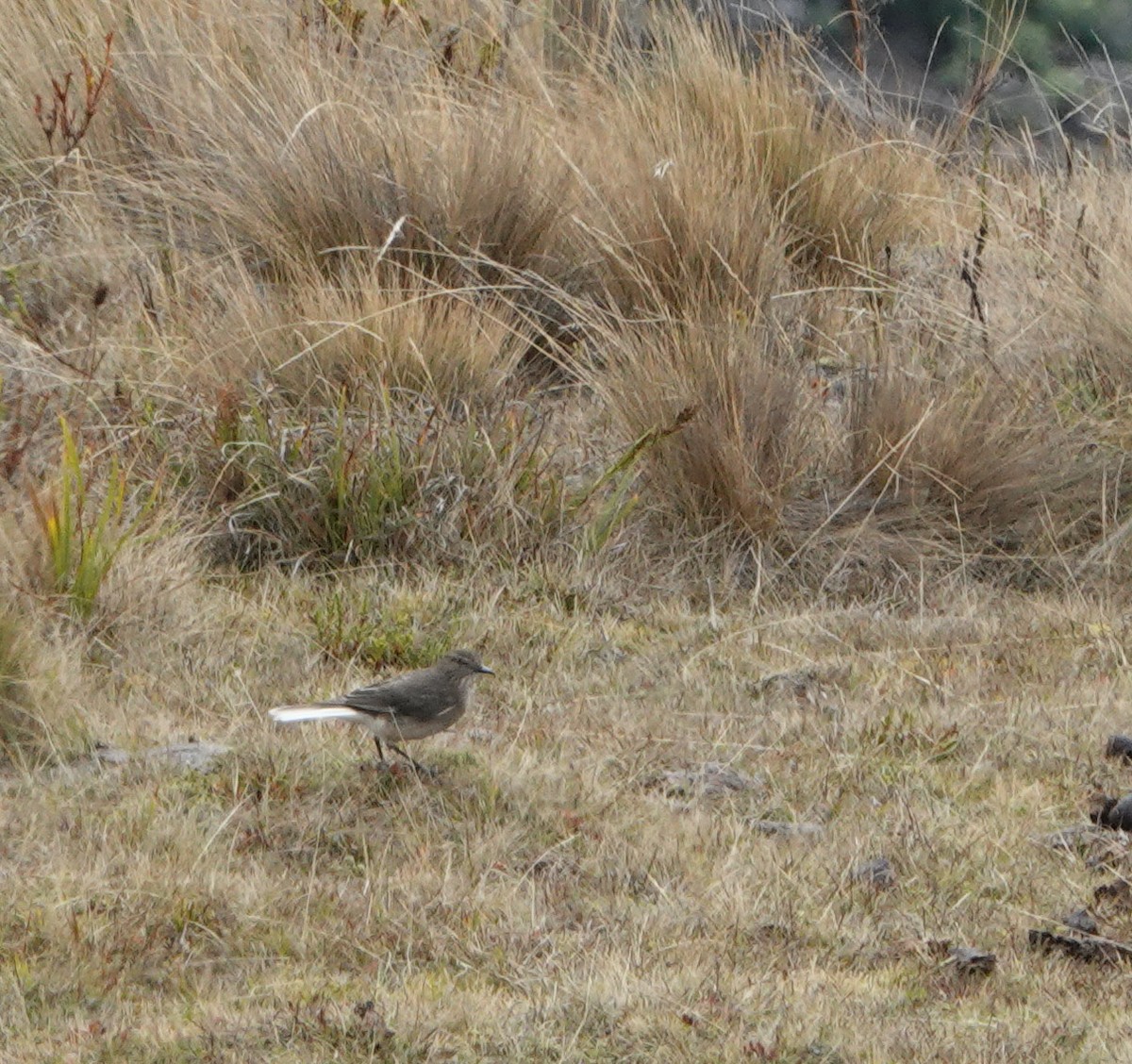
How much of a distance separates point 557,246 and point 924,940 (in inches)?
160

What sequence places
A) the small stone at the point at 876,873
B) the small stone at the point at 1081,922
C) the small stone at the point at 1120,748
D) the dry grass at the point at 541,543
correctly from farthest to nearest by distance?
the small stone at the point at 1120,748 → the small stone at the point at 876,873 → the small stone at the point at 1081,922 → the dry grass at the point at 541,543

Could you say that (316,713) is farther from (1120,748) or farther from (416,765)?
(1120,748)

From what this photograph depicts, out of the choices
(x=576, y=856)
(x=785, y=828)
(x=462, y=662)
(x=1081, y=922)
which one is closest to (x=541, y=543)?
(x=462, y=662)

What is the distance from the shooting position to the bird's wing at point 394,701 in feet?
13.4

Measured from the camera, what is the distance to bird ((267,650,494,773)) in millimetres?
4090

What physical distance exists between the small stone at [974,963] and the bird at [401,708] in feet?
4.01

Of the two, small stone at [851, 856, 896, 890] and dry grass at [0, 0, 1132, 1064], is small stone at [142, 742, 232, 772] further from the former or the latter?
small stone at [851, 856, 896, 890]

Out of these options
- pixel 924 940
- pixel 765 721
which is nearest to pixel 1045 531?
pixel 765 721

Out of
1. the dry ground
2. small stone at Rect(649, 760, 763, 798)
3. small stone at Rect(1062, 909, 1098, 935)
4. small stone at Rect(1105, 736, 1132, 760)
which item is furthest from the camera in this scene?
small stone at Rect(1105, 736, 1132, 760)

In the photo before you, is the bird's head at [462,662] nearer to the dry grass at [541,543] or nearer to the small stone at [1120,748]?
the dry grass at [541,543]

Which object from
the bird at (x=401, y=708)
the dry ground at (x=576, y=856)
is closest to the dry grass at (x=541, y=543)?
the dry ground at (x=576, y=856)

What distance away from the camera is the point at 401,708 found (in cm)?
410

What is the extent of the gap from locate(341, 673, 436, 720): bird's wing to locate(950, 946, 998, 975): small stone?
4.02ft

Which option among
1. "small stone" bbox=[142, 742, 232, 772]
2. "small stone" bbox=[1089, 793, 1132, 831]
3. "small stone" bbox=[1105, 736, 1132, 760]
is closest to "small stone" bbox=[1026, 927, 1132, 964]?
"small stone" bbox=[1089, 793, 1132, 831]
